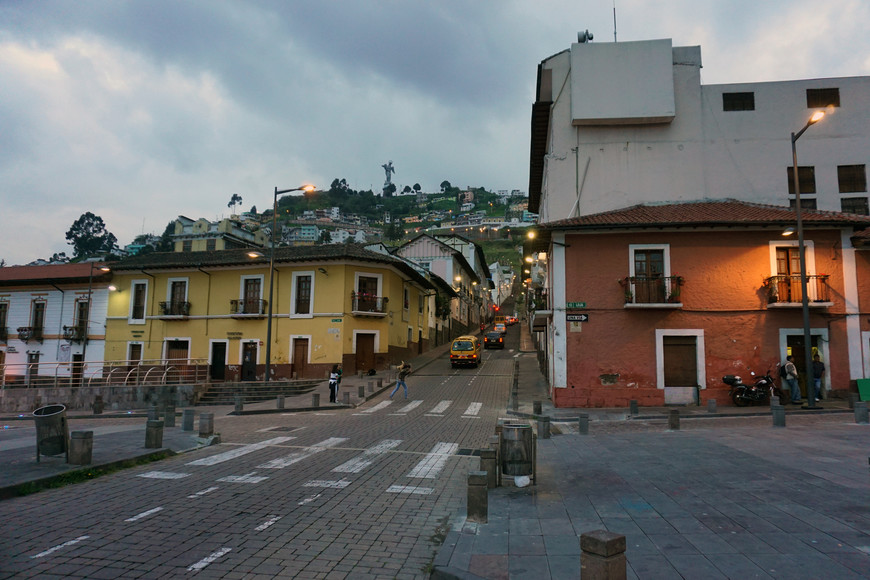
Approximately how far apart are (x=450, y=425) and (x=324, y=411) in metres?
6.47

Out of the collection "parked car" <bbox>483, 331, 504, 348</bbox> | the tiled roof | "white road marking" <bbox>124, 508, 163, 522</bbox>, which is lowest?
"white road marking" <bbox>124, 508, 163, 522</bbox>

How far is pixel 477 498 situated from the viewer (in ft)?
21.0

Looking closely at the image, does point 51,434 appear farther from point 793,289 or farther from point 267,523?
point 793,289

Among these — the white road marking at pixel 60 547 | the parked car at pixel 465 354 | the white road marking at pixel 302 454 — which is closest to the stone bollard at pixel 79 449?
the white road marking at pixel 302 454

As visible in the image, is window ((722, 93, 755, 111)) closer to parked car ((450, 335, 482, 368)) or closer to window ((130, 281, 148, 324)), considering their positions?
parked car ((450, 335, 482, 368))

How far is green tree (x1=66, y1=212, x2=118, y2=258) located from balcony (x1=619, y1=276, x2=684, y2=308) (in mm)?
113379

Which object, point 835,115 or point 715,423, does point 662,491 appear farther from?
point 835,115

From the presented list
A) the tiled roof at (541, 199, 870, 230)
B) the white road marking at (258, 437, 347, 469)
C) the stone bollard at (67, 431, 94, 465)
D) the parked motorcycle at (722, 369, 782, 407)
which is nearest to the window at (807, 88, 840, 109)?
the tiled roof at (541, 199, 870, 230)

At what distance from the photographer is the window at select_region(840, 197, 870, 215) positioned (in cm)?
2450

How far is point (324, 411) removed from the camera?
19844 mm

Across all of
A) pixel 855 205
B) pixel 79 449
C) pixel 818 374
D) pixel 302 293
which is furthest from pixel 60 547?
pixel 855 205

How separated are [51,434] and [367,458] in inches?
227

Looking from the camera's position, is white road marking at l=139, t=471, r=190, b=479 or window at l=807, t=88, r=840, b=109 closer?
white road marking at l=139, t=471, r=190, b=479

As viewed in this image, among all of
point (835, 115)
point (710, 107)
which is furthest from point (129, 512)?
point (835, 115)
